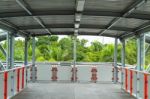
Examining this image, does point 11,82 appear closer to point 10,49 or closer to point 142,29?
point 10,49

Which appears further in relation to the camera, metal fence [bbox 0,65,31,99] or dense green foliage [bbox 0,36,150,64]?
dense green foliage [bbox 0,36,150,64]

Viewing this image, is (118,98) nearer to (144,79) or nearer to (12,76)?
(144,79)

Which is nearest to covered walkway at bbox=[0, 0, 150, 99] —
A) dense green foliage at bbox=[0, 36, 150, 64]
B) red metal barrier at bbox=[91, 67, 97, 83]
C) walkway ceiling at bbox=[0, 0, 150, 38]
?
walkway ceiling at bbox=[0, 0, 150, 38]

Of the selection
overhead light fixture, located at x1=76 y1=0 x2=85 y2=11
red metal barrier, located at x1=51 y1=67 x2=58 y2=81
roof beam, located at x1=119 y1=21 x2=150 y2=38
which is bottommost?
red metal barrier, located at x1=51 y1=67 x2=58 y2=81

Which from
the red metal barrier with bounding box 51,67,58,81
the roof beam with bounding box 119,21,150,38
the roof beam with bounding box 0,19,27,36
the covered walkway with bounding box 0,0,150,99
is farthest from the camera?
the red metal barrier with bounding box 51,67,58,81

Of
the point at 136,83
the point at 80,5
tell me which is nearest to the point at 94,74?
the point at 136,83

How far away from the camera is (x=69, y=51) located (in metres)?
43.8

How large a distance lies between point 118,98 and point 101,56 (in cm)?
3025

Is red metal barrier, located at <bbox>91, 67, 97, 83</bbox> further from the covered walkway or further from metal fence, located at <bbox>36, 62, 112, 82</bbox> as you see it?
the covered walkway

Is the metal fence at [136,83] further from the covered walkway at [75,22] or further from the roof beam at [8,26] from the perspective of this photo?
the roof beam at [8,26]

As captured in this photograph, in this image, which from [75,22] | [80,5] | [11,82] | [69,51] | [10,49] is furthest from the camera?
[69,51]

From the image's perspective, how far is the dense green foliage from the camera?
4316 centimetres

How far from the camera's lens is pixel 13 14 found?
11555mm

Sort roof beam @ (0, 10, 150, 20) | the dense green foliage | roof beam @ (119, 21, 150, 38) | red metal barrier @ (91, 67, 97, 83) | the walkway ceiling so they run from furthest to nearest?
the dense green foliage < red metal barrier @ (91, 67, 97, 83) < roof beam @ (119, 21, 150, 38) < roof beam @ (0, 10, 150, 20) < the walkway ceiling
